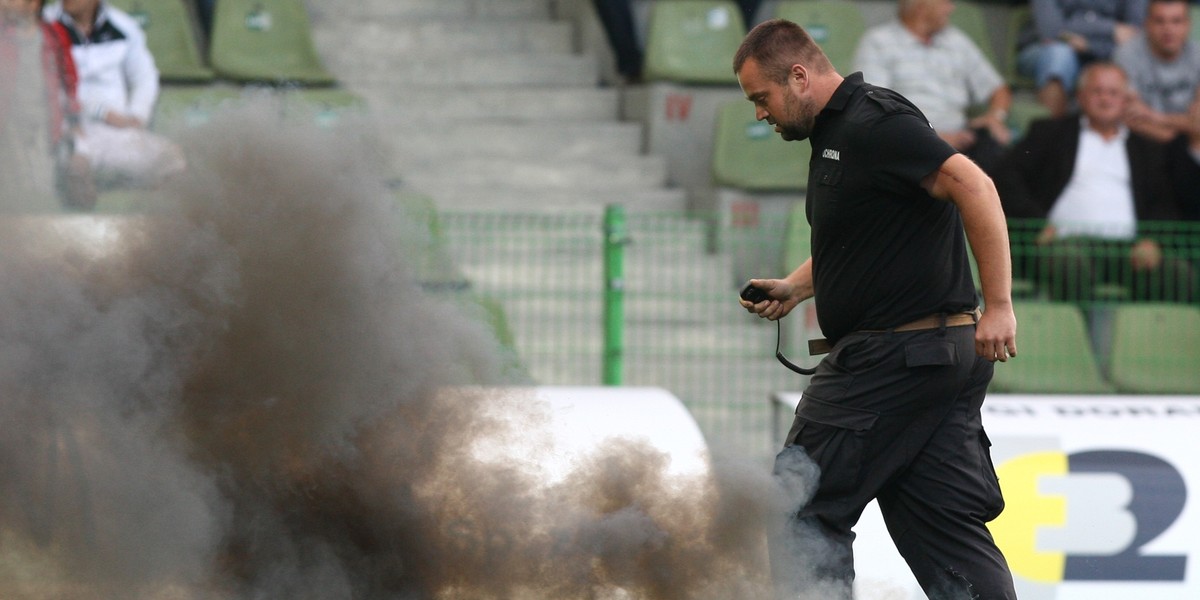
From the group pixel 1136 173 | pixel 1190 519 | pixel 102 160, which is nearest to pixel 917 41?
pixel 1136 173

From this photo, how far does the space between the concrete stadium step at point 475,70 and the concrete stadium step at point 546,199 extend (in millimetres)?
1244

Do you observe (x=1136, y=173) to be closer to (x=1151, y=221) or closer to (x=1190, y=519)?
(x=1151, y=221)

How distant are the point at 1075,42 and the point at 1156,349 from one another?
3.30 meters

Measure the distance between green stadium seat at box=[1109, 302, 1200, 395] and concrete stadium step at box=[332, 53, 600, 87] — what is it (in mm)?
4824

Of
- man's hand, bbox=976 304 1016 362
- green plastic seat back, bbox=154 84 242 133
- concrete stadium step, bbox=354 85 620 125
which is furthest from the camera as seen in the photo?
concrete stadium step, bbox=354 85 620 125

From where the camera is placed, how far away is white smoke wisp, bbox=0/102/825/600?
3906 millimetres

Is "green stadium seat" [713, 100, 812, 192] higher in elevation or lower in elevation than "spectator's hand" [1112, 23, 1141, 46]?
lower

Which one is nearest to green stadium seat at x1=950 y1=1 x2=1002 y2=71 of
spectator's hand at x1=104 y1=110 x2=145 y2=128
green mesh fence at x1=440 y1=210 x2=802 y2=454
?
green mesh fence at x1=440 y1=210 x2=802 y2=454

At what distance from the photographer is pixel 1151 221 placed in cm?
873

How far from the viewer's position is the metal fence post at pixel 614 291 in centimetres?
726

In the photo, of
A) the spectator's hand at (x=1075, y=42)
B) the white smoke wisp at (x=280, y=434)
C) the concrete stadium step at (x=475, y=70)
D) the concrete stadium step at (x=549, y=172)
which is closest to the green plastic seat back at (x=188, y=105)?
the white smoke wisp at (x=280, y=434)

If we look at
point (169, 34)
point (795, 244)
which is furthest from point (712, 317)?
point (169, 34)

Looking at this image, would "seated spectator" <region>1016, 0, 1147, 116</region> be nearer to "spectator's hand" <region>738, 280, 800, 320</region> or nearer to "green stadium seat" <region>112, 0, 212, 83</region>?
"green stadium seat" <region>112, 0, 212, 83</region>

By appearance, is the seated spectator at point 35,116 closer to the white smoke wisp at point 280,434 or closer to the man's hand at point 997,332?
the white smoke wisp at point 280,434
